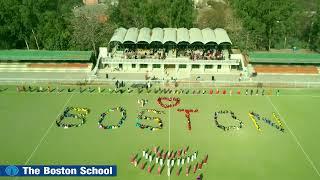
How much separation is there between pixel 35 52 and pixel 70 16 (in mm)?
14441

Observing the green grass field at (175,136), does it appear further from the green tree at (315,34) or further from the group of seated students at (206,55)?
the green tree at (315,34)

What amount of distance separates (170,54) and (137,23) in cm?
1405

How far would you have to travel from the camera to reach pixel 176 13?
78000mm

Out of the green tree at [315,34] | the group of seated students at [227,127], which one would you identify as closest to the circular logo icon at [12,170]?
the group of seated students at [227,127]

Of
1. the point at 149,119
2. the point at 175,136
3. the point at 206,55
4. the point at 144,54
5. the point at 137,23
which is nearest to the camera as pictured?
the point at 175,136

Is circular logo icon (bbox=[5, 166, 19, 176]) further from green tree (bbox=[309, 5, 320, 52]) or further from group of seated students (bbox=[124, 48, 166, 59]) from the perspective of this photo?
green tree (bbox=[309, 5, 320, 52])

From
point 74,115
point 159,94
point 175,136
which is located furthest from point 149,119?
point 74,115

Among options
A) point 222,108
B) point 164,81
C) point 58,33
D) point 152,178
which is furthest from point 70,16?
point 152,178

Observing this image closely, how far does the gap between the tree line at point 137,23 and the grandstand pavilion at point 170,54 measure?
5314mm

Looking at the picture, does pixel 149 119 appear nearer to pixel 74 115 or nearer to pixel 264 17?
pixel 74 115

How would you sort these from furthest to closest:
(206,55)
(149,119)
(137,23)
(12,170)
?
(137,23)
(206,55)
(149,119)
(12,170)

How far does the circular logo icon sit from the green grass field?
1644mm

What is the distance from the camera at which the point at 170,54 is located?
228ft

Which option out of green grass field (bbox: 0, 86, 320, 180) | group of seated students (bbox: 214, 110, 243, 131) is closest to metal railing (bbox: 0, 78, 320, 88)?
green grass field (bbox: 0, 86, 320, 180)
